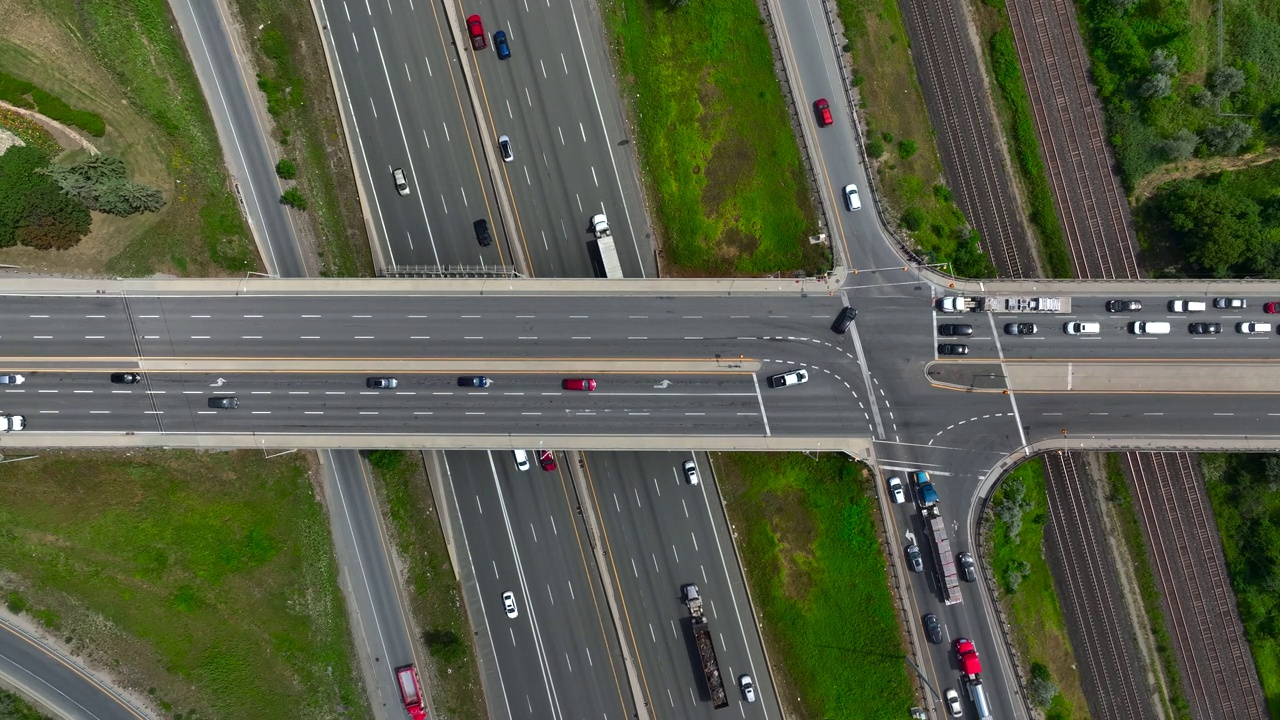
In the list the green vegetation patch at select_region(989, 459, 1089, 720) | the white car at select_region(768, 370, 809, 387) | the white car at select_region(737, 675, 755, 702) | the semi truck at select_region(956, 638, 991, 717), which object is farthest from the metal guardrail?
the semi truck at select_region(956, 638, 991, 717)

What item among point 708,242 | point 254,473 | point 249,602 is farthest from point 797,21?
point 249,602

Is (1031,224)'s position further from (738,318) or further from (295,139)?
(295,139)

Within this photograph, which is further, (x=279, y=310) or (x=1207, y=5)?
(x=1207, y=5)

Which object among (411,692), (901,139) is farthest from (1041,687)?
(411,692)

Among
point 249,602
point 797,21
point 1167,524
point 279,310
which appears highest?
point 797,21

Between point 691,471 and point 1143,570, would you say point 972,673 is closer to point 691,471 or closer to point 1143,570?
point 1143,570

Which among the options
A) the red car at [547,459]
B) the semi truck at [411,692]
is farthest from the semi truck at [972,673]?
the semi truck at [411,692]
